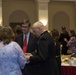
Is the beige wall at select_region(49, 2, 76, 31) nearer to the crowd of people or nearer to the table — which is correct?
the table

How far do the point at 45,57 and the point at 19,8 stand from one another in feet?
46.7

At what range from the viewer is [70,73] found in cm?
585

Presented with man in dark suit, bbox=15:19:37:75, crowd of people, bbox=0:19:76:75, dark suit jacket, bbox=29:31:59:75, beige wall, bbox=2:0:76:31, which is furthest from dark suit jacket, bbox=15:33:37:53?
beige wall, bbox=2:0:76:31

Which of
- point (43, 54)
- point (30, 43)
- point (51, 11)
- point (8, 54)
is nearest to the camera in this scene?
point (8, 54)

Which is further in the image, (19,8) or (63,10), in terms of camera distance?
(63,10)

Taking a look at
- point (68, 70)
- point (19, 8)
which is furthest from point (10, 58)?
point (19, 8)

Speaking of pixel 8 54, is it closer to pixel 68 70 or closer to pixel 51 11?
pixel 68 70

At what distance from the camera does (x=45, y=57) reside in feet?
13.0

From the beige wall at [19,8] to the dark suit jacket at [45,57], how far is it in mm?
13677

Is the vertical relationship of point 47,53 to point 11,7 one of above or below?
below

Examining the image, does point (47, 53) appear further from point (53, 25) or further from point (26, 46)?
point (53, 25)

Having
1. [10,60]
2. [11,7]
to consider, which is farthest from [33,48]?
[11,7]

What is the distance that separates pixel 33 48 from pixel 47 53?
111cm

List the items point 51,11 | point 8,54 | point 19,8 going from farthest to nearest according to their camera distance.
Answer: point 51,11, point 19,8, point 8,54
